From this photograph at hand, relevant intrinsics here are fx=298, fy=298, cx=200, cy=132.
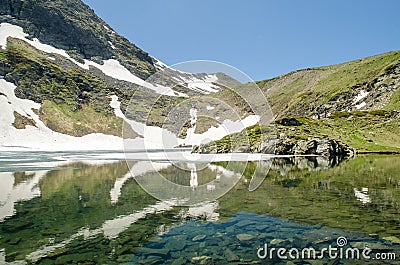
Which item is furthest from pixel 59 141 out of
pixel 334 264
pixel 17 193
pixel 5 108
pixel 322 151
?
pixel 334 264

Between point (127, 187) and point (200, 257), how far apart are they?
56.4 ft

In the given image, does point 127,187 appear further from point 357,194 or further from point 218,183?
point 357,194

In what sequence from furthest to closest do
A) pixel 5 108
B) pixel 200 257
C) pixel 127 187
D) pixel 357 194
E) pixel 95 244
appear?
pixel 5 108
pixel 127 187
pixel 357 194
pixel 95 244
pixel 200 257

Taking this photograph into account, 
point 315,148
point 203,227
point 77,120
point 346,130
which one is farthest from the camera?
point 77,120

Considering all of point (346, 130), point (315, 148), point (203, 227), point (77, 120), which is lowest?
point (203, 227)

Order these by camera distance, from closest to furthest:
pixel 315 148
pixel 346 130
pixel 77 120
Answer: pixel 315 148
pixel 346 130
pixel 77 120

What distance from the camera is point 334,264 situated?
970cm

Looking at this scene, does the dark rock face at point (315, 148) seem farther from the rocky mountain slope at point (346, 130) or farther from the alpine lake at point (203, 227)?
the alpine lake at point (203, 227)

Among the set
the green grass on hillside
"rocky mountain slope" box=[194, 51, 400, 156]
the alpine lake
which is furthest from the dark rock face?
the green grass on hillside

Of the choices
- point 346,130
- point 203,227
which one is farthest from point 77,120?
point 203,227

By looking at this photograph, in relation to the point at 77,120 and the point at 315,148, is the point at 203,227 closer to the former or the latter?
the point at 315,148

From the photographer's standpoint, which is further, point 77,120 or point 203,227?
point 77,120

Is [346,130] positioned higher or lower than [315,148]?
higher

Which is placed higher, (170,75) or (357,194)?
(170,75)
